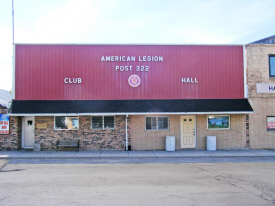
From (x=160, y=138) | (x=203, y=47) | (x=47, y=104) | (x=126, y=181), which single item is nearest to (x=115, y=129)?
(x=160, y=138)

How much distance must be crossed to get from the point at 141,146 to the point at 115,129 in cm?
188

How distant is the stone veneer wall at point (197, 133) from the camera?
14.8 m

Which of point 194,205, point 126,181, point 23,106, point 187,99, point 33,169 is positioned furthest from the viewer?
point 187,99

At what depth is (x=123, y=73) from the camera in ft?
49.4

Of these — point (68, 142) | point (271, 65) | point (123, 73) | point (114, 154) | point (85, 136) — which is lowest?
point (114, 154)

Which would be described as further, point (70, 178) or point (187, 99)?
point (187, 99)

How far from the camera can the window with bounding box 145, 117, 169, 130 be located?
14.9 meters

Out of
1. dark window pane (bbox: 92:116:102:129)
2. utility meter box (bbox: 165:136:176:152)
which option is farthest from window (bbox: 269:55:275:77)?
dark window pane (bbox: 92:116:102:129)

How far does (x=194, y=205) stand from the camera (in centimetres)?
589

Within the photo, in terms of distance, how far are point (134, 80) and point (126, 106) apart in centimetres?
175

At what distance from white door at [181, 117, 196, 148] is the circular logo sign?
3593mm

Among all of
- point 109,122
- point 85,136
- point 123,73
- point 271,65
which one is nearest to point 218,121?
point 271,65

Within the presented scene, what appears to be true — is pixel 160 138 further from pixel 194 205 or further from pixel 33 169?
pixel 194 205

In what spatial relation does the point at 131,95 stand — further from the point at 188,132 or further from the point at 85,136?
the point at 188,132
